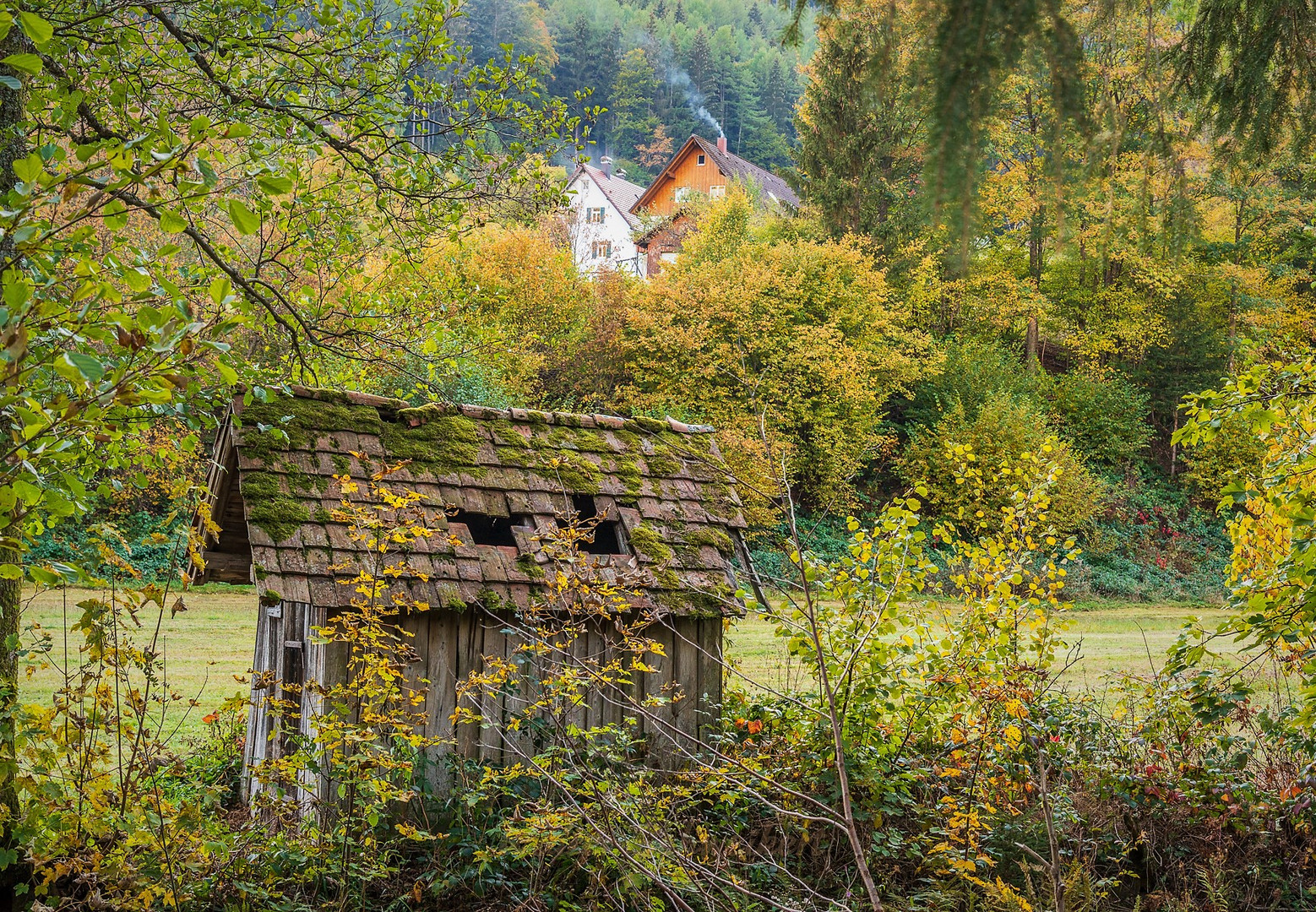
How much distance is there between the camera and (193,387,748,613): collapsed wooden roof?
524 centimetres

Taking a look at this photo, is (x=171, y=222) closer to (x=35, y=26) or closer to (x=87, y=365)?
(x=35, y=26)

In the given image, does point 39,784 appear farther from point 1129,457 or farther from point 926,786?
point 1129,457

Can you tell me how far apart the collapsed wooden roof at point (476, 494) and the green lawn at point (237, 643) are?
322cm

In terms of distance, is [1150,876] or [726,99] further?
[726,99]

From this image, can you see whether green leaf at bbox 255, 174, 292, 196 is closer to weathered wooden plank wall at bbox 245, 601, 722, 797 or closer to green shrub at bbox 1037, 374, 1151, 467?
Answer: weathered wooden plank wall at bbox 245, 601, 722, 797

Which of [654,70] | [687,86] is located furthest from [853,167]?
[687,86]

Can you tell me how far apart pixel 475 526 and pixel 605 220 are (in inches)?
1251

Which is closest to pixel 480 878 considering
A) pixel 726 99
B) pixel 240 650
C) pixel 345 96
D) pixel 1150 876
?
pixel 1150 876

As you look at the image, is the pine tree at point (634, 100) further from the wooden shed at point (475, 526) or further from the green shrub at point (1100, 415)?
the wooden shed at point (475, 526)

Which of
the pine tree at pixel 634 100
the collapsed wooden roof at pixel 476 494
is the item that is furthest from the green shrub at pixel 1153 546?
the pine tree at pixel 634 100

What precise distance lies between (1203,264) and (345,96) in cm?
2460

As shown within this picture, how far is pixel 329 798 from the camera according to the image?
16.4 ft

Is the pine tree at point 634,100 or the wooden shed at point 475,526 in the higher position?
the pine tree at point 634,100

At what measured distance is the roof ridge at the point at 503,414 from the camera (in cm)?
618
